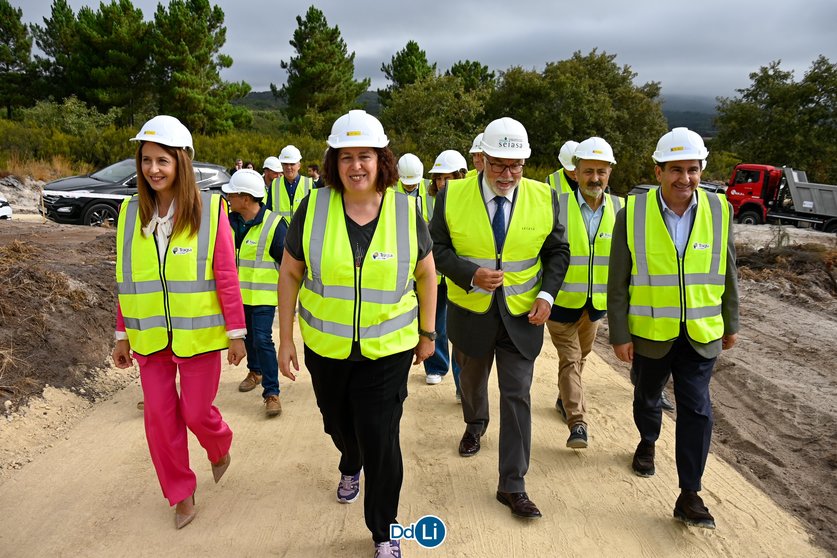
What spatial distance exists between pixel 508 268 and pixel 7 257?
6362 millimetres

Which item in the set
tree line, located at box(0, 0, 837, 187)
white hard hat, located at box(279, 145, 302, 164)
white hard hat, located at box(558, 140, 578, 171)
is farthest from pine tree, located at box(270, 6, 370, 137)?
white hard hat, located at box(558, 140, 578, 171)

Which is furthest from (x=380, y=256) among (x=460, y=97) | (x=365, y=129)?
(x=460, y=97)

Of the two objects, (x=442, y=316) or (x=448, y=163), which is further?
(x=448, y=163)

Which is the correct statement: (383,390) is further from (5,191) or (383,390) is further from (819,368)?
(5,191)

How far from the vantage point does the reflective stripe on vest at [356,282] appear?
2848 mm

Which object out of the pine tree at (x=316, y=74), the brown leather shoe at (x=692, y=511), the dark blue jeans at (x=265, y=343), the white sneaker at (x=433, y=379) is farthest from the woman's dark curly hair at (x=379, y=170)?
the pine tree at (x=316, y=74)

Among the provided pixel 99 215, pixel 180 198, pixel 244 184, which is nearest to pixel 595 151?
pixel 244 184

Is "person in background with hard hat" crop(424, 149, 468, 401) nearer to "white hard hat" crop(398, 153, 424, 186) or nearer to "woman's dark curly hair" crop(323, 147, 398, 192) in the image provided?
"white hard hat" crop(398, 153, 424, 186)

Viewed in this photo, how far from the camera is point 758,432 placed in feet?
16.3

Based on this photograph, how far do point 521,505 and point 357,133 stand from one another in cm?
234

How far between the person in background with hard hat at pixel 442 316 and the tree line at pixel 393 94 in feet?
76.7

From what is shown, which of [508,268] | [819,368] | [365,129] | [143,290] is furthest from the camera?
[819,368]

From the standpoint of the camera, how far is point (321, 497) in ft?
12.0

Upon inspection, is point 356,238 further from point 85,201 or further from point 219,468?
point 85,201
